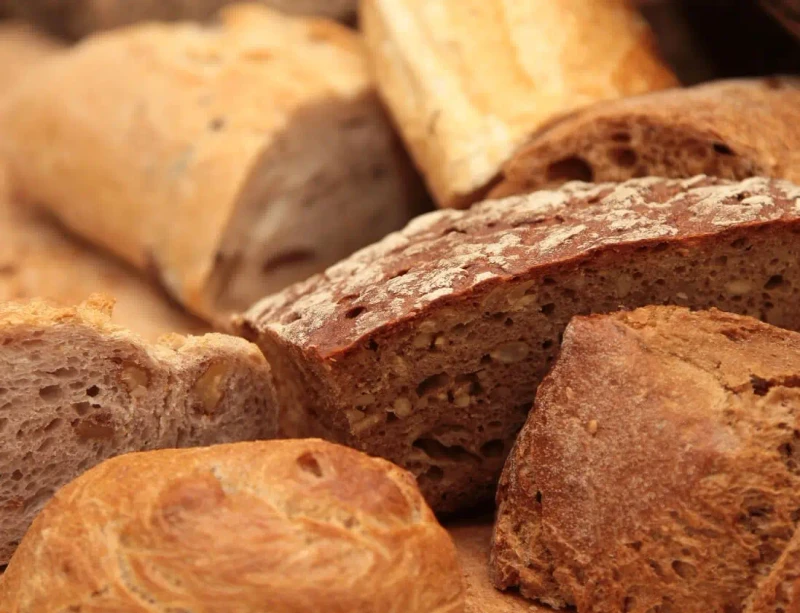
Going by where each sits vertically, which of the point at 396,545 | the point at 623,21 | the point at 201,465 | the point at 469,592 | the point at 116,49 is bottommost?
the point at 469,592

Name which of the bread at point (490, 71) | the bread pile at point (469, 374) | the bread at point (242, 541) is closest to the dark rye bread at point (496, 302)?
the bread pile at point (469, 374)

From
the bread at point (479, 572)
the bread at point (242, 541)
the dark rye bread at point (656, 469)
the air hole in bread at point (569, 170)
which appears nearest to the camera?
the bread at point (242, 541)

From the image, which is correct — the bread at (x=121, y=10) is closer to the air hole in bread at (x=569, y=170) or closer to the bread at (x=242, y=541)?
the air hole in bread at (x=569, y=170)

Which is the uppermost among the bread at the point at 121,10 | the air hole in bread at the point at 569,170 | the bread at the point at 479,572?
the bread at the point at 121,10

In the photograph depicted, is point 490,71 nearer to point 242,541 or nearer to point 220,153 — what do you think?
point 220,153

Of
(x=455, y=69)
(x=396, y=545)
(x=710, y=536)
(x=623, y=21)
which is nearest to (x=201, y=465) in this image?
(x=396, y=545)

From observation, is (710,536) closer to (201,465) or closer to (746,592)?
(746,592)

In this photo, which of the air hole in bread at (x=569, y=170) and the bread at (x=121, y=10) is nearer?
the air hole in bread at (x=569, y=170)
